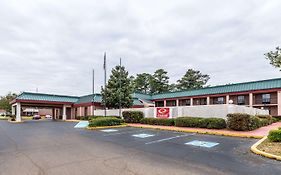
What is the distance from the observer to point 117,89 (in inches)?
1284

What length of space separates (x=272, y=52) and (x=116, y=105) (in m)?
23.5

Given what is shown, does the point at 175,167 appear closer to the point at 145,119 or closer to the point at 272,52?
the point at 272,52

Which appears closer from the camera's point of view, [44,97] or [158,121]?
[158,121]

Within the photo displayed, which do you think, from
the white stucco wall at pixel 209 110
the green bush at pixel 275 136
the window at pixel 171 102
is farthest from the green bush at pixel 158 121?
the window at pixel 171 102

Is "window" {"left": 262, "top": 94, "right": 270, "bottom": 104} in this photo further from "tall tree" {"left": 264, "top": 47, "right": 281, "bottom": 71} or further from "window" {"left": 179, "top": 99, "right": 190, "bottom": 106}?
"tall tree" {"left": 264, "top": 47, "right": 281, "bottom": 71}

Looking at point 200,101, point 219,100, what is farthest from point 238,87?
point 200,101

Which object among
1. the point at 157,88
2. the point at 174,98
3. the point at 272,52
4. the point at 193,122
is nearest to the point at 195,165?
the point at 272,52

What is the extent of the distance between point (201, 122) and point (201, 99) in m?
25.1

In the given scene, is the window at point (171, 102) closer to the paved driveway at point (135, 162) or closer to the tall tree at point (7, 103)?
the paved driveway at point (135, 162)

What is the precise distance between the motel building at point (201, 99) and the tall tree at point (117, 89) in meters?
4.66

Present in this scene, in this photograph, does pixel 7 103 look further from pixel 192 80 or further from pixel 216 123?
pixel 216 123

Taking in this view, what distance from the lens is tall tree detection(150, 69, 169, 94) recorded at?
61656 mm

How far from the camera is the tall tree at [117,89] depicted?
Result: 32062mm

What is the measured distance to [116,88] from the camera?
32750 mm
